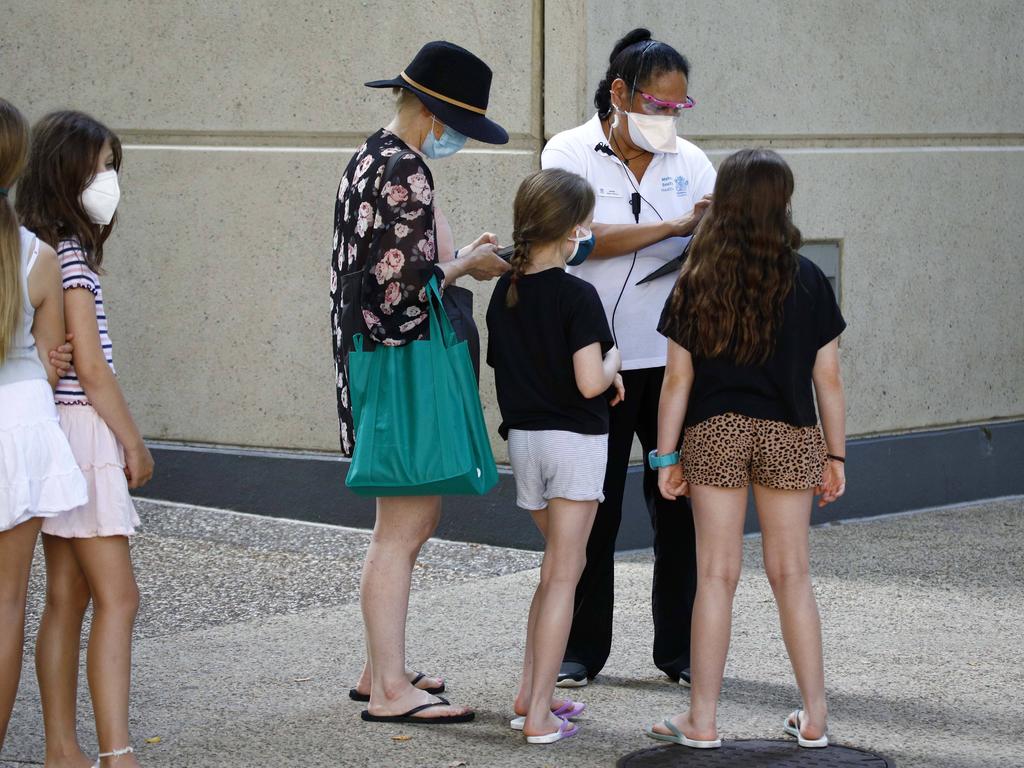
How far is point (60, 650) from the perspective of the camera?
3.70 m

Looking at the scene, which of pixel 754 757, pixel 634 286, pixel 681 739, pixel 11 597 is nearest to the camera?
pixel 11 597

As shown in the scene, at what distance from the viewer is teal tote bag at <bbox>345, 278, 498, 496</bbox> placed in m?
4.10

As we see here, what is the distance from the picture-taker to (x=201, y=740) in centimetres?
413

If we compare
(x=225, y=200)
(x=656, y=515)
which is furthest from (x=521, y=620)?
(x=225, y=200)

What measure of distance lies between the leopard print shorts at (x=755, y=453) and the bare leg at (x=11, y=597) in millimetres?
1732

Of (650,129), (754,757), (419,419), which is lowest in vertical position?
(754,757)

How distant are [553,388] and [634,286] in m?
0.78

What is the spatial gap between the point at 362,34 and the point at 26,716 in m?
3.75

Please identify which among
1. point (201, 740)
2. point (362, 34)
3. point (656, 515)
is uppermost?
point (362, 34)

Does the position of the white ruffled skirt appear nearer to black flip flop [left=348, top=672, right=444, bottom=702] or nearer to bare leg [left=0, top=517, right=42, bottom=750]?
bare leg [left=0, top=517, right=42, bottom=750]

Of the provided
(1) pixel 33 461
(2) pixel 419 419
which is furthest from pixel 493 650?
(1) pixel 33 461

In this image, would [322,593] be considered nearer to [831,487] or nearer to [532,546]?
[532,546]

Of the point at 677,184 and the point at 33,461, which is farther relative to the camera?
the point at 677,184

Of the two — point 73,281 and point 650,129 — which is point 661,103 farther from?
point 73,281
